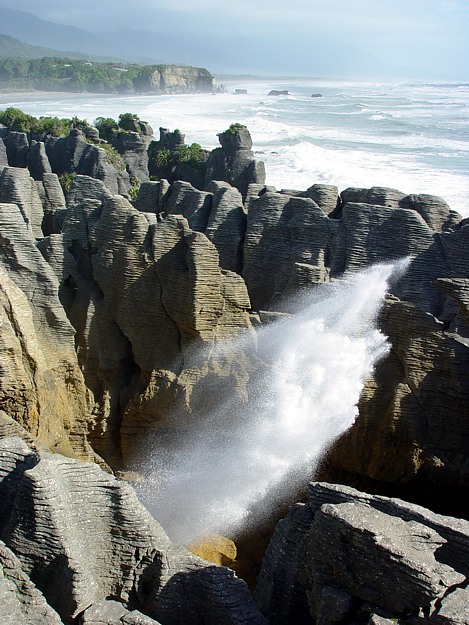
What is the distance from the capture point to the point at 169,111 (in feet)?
289

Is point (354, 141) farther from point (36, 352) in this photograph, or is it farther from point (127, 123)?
point (36, 352)

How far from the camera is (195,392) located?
379 inches

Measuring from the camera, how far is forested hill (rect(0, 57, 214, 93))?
139750 mm

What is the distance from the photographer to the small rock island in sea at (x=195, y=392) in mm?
6012

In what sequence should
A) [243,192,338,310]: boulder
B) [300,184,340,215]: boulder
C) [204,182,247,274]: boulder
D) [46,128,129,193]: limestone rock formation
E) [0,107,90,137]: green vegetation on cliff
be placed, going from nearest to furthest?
[243,192,338,310]: boulder → [204,182,247,274]: boulder → [300,184,340,215]: boulder → [46,128,129,193]: limestone rock formation → [0,107,90,137]: green vegetation on cliff

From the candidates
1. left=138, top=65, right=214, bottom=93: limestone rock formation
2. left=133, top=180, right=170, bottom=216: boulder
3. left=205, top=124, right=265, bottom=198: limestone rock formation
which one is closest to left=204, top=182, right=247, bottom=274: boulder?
left=133, top=180, right=170, bottom=216: boulder

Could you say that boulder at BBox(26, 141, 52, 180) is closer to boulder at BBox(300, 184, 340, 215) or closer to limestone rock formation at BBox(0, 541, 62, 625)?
boulder at BBox(300, 184, 340, 215)

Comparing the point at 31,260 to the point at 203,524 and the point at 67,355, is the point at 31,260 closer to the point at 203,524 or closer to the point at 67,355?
the point at 67,355

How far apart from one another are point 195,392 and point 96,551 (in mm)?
3411

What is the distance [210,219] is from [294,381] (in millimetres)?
3660

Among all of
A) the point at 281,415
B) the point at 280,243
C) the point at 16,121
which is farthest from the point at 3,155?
the point at 281,415

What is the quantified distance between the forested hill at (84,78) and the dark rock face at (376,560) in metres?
139

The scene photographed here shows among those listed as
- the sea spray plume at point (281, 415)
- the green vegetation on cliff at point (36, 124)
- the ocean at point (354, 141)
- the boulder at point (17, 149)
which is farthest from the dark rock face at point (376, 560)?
the ocean at point (354, 141)

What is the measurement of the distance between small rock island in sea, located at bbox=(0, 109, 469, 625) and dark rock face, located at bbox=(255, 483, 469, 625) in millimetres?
19
